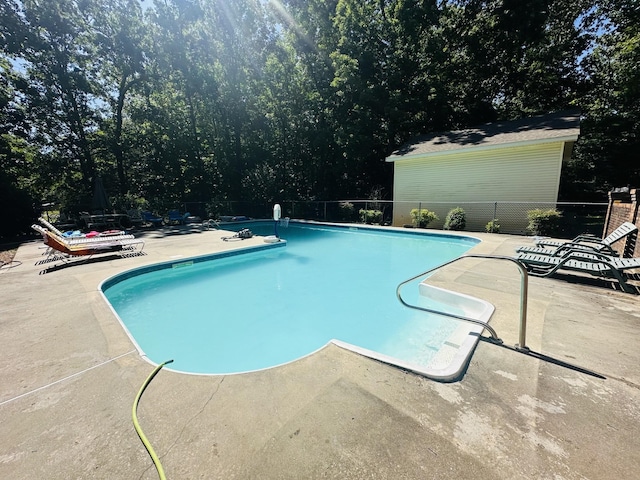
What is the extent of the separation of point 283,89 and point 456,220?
43.5 feet

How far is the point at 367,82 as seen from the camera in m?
15.7

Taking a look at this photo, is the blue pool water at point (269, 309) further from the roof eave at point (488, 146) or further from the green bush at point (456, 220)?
the roof eave at point (488, 146)

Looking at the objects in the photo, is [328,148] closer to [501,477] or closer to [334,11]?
[334,11]

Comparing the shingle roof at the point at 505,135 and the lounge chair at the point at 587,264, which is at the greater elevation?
the shingle roof at the point at 505,135

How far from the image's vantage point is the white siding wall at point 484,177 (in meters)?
9.93

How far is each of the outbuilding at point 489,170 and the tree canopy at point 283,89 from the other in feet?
13.4

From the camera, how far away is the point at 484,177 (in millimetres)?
11148

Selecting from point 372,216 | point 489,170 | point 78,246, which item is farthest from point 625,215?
point 78,246

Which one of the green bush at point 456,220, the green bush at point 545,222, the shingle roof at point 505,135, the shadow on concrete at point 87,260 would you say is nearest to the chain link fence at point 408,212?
the green bush at point 545,222

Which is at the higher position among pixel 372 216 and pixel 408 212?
pixel 408 212

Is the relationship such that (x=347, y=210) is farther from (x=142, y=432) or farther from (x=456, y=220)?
(x=142, y=432)

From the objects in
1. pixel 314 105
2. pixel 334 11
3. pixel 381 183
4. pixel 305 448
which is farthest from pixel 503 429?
pixel 334 11

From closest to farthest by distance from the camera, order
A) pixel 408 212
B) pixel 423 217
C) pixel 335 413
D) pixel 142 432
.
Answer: pixel 142 432 → pixel 335 413 → pixel 423 217 → pixel 408 212

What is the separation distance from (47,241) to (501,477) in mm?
8190
